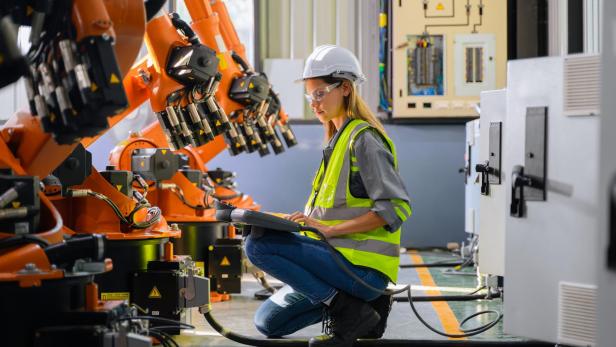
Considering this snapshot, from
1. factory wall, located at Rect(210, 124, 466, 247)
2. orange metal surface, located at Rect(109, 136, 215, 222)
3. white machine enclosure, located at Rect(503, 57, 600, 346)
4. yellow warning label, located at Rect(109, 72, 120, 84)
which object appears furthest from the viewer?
factory wall, located at Rect(210, 124, 466, 247)

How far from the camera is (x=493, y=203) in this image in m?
5.53

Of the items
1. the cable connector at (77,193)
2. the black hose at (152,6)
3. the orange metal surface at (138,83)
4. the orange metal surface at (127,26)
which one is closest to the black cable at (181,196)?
the orange metal surface at (138,83)

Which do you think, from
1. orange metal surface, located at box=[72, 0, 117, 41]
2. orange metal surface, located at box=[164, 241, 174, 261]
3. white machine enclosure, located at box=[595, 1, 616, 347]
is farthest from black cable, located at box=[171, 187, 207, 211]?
white machine enclosure, located at box=[595, 1, 616, 347]

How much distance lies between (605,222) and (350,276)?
2.22 meters

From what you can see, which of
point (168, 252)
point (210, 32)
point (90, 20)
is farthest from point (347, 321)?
point (210, 32)

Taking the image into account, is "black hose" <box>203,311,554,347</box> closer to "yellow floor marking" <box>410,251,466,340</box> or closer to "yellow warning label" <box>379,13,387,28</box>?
"yellow floor marking" <box>410,251,466,340</box>

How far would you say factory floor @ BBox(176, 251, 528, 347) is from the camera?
445 cm

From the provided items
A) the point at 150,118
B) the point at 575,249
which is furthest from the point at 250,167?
the point at 575,249

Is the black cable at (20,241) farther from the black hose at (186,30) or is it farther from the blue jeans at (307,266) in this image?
the black hose at (186,30)

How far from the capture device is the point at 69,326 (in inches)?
109

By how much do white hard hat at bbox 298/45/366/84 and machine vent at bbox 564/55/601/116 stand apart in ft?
4.07

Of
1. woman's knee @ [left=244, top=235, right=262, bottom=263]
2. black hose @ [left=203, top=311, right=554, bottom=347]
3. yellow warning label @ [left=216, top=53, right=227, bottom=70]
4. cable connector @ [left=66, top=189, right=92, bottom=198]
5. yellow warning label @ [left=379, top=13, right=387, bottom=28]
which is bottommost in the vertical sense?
black hose @ [left=203, top=311, right=554, bottom=347]

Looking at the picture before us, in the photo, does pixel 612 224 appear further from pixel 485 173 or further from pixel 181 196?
pixel 181 196

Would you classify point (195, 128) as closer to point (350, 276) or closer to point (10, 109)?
point (350, 276)
